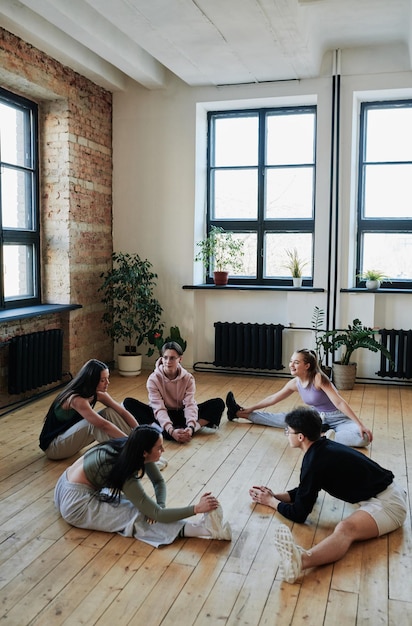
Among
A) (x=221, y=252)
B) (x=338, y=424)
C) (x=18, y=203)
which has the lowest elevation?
(x=338, y=424)

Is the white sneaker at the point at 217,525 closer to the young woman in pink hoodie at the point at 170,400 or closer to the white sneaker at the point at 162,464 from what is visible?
the white sneaker at the point at 162,464

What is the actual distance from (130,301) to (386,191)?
3.35 metres

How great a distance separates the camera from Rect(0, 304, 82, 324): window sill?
233 inches

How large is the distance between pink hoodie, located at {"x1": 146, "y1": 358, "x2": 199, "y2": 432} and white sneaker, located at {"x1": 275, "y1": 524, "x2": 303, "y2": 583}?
7.47ft

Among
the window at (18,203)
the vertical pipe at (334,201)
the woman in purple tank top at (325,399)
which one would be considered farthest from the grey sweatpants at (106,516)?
→ the vertical pipe at (334,201)

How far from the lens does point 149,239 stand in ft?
26.4

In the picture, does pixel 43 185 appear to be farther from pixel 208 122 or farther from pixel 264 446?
pixel 264 446

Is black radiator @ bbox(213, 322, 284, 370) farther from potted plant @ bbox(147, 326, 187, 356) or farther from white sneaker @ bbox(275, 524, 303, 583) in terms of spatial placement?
white sneaker @ bbox(275, 524, 303, 583)

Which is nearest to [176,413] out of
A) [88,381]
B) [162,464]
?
[162,464]

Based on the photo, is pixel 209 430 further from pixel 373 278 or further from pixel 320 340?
pixel 373 278

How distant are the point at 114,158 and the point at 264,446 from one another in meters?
4.58

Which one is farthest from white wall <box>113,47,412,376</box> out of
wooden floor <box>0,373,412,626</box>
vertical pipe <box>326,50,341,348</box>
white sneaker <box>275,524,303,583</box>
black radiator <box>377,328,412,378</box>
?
white sneaker <box>275,524,303,583</box>

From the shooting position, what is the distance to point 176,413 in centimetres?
537

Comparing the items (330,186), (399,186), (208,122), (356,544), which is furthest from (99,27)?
(356,544)
